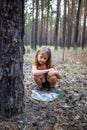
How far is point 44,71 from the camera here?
3.46 metres

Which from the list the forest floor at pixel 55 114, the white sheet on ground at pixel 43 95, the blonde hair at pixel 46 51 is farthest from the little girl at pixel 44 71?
the forest floor at pixel 55 114

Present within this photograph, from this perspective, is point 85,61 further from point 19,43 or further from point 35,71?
point 19,43

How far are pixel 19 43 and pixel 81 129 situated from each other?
1.27m

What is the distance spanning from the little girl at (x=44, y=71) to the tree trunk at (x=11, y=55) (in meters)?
0.94

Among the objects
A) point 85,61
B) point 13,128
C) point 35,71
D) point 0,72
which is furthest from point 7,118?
point 85,61

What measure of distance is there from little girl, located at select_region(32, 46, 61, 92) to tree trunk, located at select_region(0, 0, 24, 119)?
0.94 metres

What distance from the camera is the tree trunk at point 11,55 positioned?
2320 mm

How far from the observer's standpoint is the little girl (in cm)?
346

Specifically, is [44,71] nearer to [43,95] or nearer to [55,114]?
[43,95]

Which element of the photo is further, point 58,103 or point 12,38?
point 58,103

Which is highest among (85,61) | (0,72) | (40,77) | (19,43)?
(19,43)

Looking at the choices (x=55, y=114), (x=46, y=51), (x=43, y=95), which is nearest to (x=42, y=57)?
Answer: (x=46, y=51)

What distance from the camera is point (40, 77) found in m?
3.52

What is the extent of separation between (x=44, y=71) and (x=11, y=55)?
3.75ft
